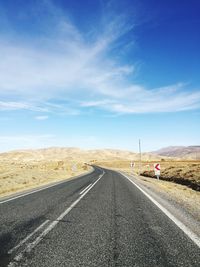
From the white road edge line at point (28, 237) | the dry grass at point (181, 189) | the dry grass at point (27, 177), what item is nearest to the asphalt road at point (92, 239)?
the white road edge line at point (28, 237)

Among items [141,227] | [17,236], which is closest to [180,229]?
[141,227]

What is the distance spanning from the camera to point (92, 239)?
5793 millimetres

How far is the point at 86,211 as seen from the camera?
919 cm

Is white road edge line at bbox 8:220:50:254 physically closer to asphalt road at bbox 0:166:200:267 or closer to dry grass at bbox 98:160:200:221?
asphalt road at bbox 0:166:200:267

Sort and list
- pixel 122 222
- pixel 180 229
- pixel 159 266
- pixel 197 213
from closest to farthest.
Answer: pixel 159 266, pixel 180 229, pixel 122 222, pixel 197 213

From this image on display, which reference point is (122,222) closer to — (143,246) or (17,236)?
(143,246)

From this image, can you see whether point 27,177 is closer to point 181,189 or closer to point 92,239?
point 181,189

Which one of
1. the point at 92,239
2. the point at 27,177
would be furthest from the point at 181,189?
the point at 27,177

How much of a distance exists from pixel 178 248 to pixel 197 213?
14.4ft

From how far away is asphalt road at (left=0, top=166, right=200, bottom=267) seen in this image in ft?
14.9

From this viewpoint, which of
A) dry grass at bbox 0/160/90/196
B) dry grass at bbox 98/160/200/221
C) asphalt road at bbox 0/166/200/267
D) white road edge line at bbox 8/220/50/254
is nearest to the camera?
asphalt road at bbox 0/166/200/267

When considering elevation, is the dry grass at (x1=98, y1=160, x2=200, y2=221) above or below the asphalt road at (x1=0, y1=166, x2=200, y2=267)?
above

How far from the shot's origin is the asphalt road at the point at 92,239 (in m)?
4.53

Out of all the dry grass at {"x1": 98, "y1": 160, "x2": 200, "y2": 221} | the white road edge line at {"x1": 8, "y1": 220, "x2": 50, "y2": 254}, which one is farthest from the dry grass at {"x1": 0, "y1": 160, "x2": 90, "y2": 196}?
the white road edge line at {"x1": 8, "y1": 220, "x2": 50, "y2": 254}
